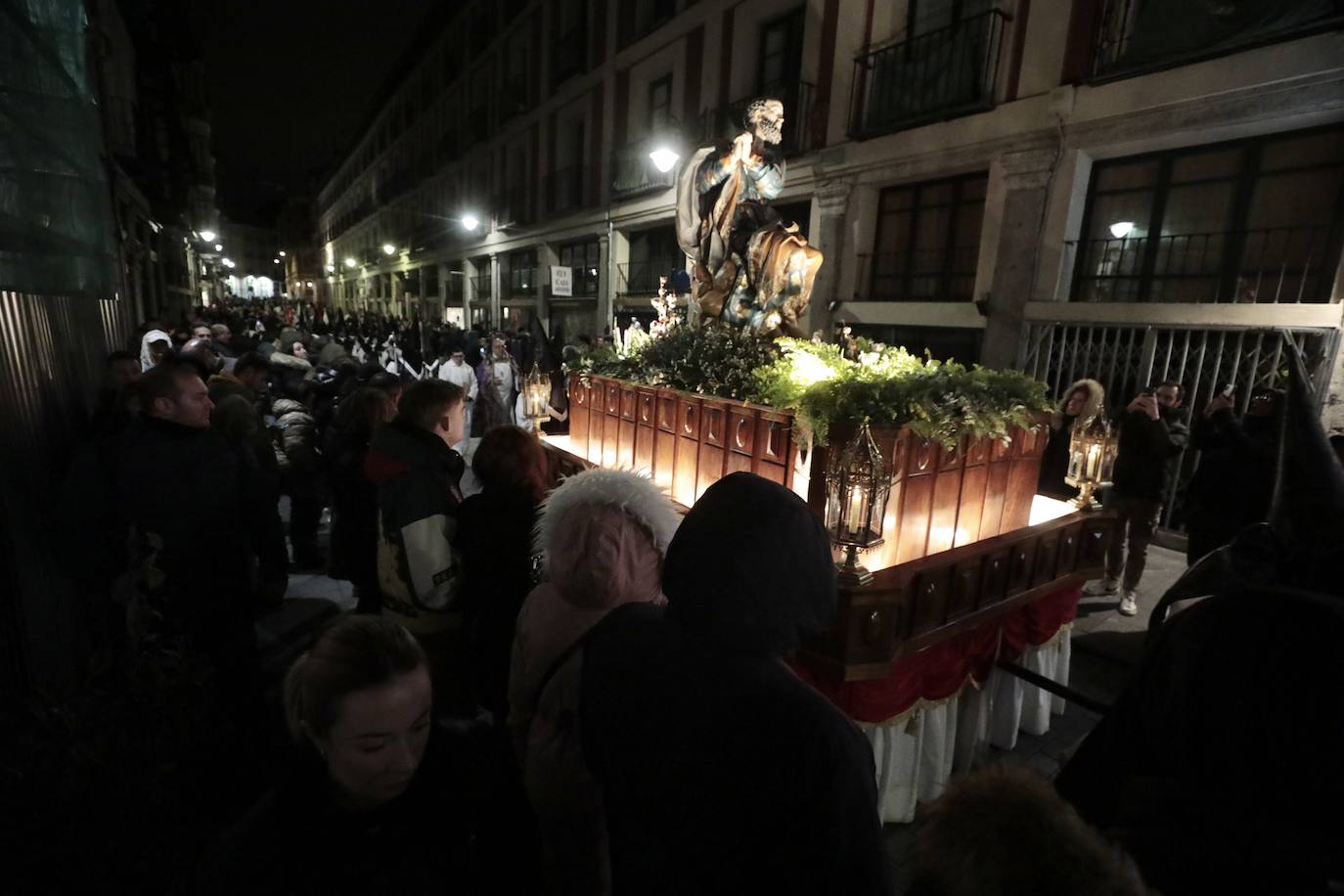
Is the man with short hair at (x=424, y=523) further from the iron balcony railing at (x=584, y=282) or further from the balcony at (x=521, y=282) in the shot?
the balcony at (x=521, y=282)

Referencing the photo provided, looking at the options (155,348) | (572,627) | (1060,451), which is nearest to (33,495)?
(572,627)

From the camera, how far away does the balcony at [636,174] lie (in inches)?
625

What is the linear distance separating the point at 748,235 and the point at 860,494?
9.84ft

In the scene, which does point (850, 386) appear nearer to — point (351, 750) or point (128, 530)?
point (351, 750)

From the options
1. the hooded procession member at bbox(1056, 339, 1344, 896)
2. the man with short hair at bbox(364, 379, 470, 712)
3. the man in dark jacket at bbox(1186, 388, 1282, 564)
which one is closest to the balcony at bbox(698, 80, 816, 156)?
the man in dark jacket at bbox(1186, 388, 1282, 564)

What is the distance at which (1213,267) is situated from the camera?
7.66 m

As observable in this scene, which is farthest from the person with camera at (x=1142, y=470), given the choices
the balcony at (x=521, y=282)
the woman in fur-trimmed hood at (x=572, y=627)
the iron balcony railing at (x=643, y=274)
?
the balcony at (x=521, y=282)

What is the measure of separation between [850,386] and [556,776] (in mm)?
2654

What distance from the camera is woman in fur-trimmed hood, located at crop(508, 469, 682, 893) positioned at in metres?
1.51

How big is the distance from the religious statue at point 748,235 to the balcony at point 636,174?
10.8 m

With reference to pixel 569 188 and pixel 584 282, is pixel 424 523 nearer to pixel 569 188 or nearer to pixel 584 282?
pixel 584 282

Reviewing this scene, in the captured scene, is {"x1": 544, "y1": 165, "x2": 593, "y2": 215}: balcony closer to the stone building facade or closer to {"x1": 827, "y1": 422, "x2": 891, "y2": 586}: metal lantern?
the stone building facade

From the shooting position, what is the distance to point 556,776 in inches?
59.3

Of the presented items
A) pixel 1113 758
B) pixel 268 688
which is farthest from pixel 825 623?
pixel 268 688
